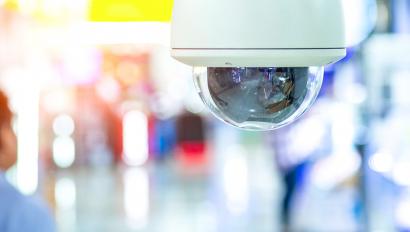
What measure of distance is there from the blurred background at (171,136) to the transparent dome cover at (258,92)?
0.51 meters

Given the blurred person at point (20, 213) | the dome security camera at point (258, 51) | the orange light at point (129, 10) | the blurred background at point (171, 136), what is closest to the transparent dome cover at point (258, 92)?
the dome security camera at point (258, 51)

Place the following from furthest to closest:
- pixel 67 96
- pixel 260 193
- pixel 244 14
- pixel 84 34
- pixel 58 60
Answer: pixel 67 96, pixel 58 60, pixel 260 193, pixel 84 34, pixel 244 14

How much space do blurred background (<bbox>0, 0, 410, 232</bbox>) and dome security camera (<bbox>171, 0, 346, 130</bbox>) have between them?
0.53 m

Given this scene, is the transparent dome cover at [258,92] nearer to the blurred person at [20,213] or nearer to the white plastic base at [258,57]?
the white plastic base at [258,57]

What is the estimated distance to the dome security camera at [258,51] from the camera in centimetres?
178

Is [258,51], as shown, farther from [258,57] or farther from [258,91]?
[258,91]

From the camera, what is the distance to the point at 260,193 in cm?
1531

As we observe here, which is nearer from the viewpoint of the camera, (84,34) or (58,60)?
(84,34)

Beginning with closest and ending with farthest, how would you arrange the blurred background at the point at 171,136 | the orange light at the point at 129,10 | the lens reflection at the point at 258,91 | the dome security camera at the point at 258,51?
the dome security camera at the point at 258,51 < the lens reflection at the point at 258,91 < the blurred background at the point at 171,136 < the orange light at the point at 129,10

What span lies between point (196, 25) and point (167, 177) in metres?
16.7

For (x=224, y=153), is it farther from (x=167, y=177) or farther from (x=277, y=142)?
(x=277, y=142)

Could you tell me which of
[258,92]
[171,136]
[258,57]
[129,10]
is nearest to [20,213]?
[258,92]

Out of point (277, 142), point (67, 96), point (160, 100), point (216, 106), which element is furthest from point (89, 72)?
point (216, 106)

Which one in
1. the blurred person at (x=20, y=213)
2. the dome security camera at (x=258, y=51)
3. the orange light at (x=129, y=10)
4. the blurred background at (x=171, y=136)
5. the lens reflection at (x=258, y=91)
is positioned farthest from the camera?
the orange light at (x=129, y=10)
